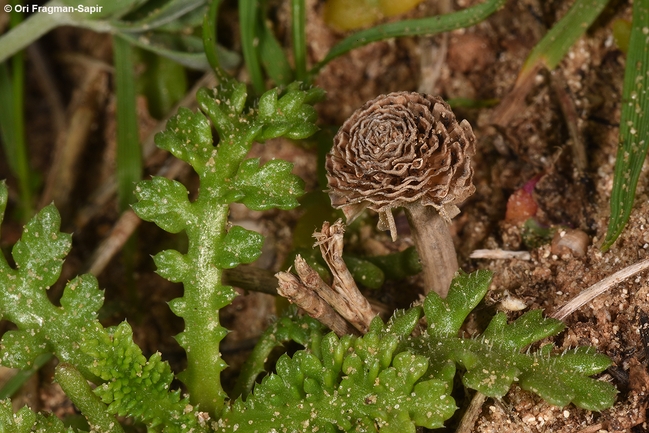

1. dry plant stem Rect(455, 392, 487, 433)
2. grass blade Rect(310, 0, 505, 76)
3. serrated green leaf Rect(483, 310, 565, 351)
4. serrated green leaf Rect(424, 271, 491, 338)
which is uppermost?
grass blade Rect(310, 0, 505, 76)

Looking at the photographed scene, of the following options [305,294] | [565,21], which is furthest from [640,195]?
[305,294]

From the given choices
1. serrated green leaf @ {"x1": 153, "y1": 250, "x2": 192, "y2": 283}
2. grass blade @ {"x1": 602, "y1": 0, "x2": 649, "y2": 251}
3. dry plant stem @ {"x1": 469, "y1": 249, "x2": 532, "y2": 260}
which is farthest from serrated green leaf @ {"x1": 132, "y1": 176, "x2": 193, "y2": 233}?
grass blade @ {"x1": 602, "y1": 0, "x2": 649, "y2": 251}

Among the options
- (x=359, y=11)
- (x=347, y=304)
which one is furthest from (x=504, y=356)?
(x=359, y=11)

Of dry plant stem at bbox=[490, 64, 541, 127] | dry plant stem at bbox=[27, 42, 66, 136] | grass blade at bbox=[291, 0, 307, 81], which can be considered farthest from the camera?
dry plant stem at bbox=[27, 42, 66, 136]

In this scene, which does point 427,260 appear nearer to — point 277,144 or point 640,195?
point 640,195

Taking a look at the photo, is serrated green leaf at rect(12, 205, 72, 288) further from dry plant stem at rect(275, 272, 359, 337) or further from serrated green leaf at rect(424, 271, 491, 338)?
serrated green leaf at rect(424, 271, 491, 338)
